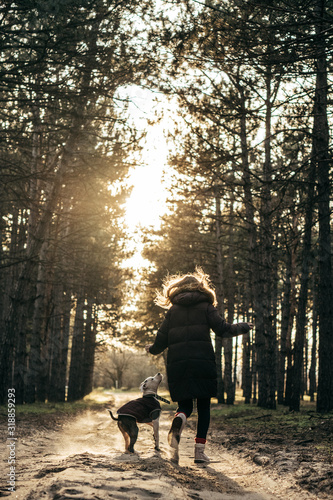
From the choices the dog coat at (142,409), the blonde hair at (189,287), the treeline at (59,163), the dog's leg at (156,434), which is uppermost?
the treeline at (59,163)

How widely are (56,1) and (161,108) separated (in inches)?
241

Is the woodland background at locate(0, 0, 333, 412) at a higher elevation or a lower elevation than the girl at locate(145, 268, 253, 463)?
higher

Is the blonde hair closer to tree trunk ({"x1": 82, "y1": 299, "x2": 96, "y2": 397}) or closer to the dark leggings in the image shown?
the dark leggings

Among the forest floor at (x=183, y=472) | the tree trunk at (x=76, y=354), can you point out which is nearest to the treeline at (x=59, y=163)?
the tree trunk at (x=76, y=354)

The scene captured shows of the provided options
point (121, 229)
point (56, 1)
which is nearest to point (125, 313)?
point (121, 229)

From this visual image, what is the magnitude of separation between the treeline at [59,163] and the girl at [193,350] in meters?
3.67

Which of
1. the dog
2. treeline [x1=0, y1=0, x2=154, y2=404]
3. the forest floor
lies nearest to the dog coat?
the dog

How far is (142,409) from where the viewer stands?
6449mm

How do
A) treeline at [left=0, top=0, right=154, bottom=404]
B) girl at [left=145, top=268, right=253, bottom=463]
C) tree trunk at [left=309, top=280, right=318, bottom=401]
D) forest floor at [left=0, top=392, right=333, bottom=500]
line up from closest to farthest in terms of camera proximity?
forest floor at [left=0, top=392, right=333, bottom=500] → girl at [left=145, top=268, right=253, bottom=463] → treeline at [left=0, top=0, right=154, bottom=404] → tree trunk at [left=309, top=280, right=318, bottom=401]

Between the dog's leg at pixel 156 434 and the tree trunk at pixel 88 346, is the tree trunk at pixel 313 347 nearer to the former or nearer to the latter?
the tree trunk at pixel 88 346

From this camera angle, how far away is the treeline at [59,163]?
7.64 meters

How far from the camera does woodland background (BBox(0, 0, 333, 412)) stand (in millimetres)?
7602

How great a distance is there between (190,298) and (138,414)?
5.81 ft

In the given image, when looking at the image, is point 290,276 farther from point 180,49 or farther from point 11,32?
point 11,32
